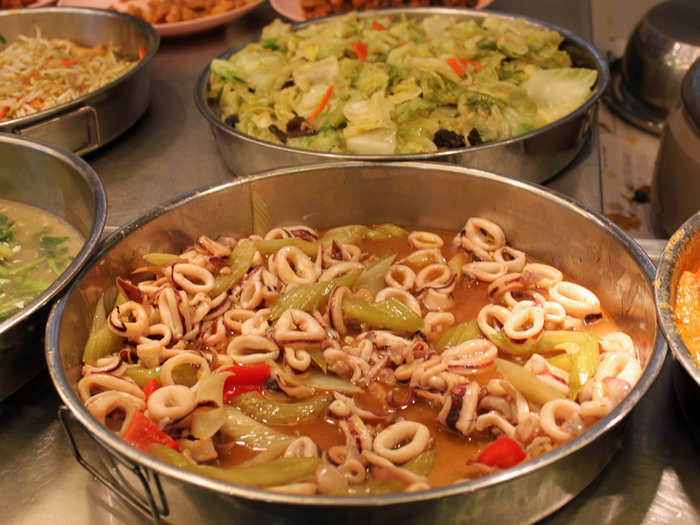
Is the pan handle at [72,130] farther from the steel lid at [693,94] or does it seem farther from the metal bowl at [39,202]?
the steel lid at [693,94]

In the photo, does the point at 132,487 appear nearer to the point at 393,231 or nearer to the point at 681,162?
the point at 393,231

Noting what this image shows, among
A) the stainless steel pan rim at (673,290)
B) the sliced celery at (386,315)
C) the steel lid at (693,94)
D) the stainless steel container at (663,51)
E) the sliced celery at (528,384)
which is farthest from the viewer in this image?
the stainless steel container at (663,51)

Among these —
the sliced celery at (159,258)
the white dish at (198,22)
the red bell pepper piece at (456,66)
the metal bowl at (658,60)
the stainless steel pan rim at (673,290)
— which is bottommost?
the metal bowl at (658,60)

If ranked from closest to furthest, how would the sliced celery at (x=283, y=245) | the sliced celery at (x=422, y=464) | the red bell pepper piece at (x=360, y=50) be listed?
the sliced celery at (x=422, y=464), the sliced celery at (x=283, y=245), the red bell pepper piece at (x=360, y=50)

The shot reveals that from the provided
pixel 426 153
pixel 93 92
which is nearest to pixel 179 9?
pixel 93 92

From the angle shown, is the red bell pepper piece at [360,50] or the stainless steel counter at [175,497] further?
the red bell pepper piece at [360,50]

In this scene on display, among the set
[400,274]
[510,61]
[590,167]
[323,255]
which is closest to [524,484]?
[400,274]

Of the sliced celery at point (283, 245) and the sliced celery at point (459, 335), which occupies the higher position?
the sliced celery at point (283, 245)

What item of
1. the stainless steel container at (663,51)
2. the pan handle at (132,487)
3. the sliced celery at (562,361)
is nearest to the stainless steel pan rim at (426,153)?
the sliced celery at (562,361)
